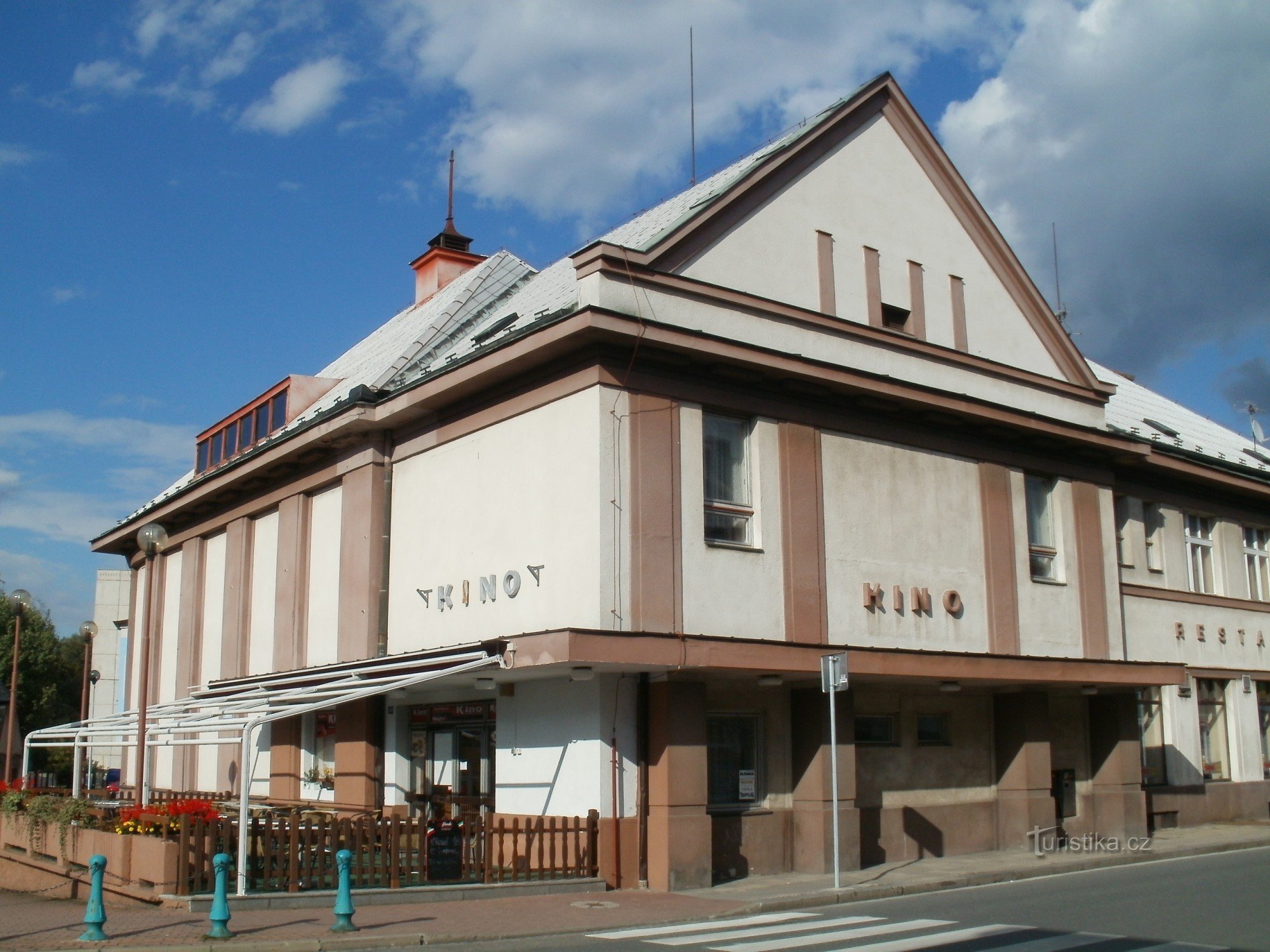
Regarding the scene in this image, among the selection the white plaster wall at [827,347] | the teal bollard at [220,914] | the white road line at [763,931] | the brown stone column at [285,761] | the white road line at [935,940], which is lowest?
the white road line at [763,931]

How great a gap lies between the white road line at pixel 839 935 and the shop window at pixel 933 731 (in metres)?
7.75

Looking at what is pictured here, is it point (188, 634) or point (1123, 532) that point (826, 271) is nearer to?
point (1123, 532)

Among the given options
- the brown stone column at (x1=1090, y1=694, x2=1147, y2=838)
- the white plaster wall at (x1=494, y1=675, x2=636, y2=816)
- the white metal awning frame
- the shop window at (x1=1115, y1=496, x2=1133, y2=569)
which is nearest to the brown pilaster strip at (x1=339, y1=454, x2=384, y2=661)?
the white metal awning frame

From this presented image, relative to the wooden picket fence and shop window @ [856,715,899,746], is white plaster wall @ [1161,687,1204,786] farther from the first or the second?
the wooden picket fence

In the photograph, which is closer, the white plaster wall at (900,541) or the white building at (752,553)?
the white building at (752,553)

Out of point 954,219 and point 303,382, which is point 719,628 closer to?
point 954,219

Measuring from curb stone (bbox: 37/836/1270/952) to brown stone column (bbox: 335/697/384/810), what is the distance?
27.0ft

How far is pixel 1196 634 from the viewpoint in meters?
27.6

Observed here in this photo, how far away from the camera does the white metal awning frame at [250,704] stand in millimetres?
16688

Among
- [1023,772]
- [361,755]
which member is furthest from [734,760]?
[361,755]

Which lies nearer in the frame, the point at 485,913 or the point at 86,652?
the point at 485,913

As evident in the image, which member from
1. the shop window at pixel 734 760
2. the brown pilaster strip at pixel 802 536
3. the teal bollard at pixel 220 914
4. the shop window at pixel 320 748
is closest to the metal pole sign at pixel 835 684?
the brown pilaster strip at pixel 802 536

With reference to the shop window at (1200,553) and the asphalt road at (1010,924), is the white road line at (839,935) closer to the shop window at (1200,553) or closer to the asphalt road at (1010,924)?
the asphalt road at (1010,924)

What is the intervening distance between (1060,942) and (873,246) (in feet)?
42.8
